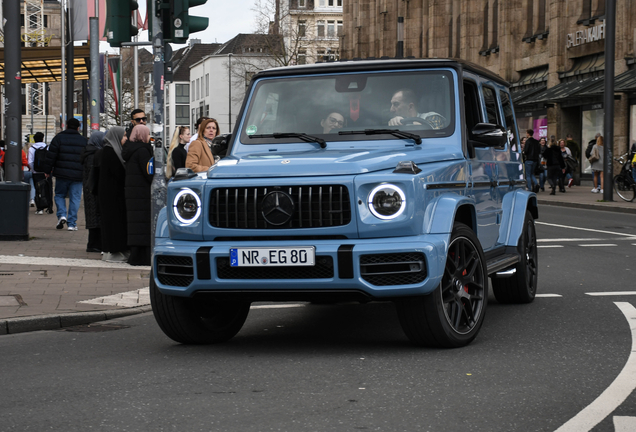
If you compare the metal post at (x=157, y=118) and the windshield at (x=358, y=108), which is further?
the metal post at (x=157, y=118)

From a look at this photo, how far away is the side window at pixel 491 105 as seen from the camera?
8055 mm

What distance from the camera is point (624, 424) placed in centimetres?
448

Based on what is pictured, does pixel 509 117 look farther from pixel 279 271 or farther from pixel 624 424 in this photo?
pixel 624 424

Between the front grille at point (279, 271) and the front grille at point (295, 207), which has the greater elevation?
the front grille at point (295, 207)

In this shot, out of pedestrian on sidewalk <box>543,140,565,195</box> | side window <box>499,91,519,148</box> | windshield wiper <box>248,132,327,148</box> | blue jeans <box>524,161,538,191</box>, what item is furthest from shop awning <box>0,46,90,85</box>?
windshield wiper <box>248,132,327,148</box>

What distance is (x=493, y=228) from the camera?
7.67 m

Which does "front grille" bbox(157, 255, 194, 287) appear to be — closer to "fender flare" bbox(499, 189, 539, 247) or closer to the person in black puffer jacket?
"fender flare" bbox(499, 189, 539, 247)

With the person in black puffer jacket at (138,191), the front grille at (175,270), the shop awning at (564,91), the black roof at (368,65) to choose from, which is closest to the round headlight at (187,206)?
the front grille at (175,270)

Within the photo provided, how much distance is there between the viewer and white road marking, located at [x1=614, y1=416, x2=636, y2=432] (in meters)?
4.39

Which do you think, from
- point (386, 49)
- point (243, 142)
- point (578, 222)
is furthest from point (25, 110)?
point (243, 142)

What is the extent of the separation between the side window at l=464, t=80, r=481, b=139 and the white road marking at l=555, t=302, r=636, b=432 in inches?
84.4

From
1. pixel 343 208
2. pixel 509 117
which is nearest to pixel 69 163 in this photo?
pixel 509 117

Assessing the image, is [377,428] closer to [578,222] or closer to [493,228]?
[493,228]

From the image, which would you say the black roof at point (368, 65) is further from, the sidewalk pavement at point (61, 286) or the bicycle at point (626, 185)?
the bicycle at point (626, 185)
